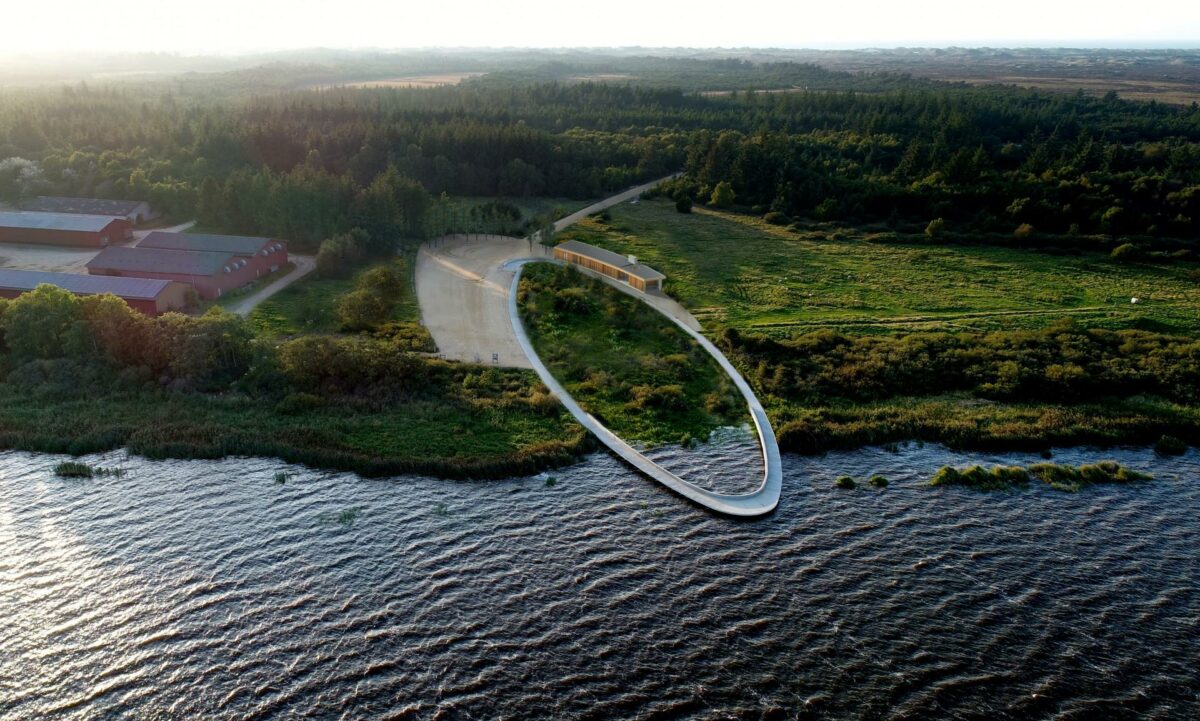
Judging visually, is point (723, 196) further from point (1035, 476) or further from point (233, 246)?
point (1035, 476)

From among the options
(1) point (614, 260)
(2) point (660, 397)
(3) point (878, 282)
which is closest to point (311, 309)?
(1) point (614, 260)

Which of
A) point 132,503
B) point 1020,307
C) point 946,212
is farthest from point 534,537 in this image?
point 946,212

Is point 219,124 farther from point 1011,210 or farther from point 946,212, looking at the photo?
point 1011,210

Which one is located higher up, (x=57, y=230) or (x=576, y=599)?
(x=57, y=230)

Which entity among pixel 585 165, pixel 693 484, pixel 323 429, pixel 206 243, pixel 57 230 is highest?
pixel 585 165

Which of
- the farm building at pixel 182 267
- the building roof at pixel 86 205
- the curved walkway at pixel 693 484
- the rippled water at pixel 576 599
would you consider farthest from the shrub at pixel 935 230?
the building roof at pixel 86 205

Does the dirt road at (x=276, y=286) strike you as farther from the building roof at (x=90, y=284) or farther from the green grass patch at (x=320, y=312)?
the building roof at (x=90, y=284)
